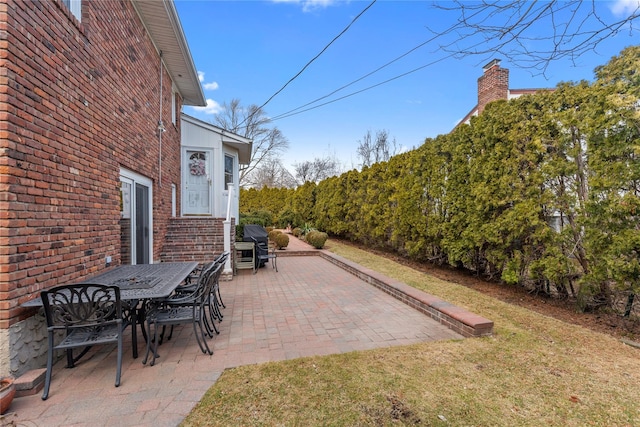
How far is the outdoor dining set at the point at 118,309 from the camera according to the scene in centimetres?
262

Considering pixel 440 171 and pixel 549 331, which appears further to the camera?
pixel 440 171

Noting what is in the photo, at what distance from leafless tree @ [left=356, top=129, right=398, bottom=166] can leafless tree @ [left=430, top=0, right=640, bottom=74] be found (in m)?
21.5

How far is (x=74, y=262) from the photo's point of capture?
3438 millimetres

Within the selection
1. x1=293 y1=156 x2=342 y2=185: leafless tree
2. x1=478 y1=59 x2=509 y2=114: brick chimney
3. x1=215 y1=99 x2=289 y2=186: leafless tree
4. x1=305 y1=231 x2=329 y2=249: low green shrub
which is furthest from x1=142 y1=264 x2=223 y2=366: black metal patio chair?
x1=293 y1=156 x2=342 y2=185: leafless tree

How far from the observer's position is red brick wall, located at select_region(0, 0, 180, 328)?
2555 mm

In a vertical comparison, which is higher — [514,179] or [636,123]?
[636,123]

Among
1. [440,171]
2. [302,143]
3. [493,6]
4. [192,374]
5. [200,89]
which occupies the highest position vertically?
[302,143]

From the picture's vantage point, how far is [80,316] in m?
2.69

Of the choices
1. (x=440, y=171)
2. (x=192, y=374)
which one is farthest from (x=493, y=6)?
(x=440, y=171)

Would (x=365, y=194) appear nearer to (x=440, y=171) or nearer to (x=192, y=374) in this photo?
(x=440, y=171)

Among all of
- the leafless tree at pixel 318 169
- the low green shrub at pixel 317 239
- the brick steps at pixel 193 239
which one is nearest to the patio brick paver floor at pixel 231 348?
the brick steps at pixel 193 239

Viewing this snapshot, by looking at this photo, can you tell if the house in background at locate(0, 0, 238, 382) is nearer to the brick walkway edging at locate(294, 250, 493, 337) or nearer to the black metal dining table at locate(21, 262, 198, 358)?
the black metal dining table at locate(21, 262, 198, 358)

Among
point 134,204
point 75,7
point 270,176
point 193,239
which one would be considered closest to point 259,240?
point 193,239

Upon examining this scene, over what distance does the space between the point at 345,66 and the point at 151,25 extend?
20.0 ft
